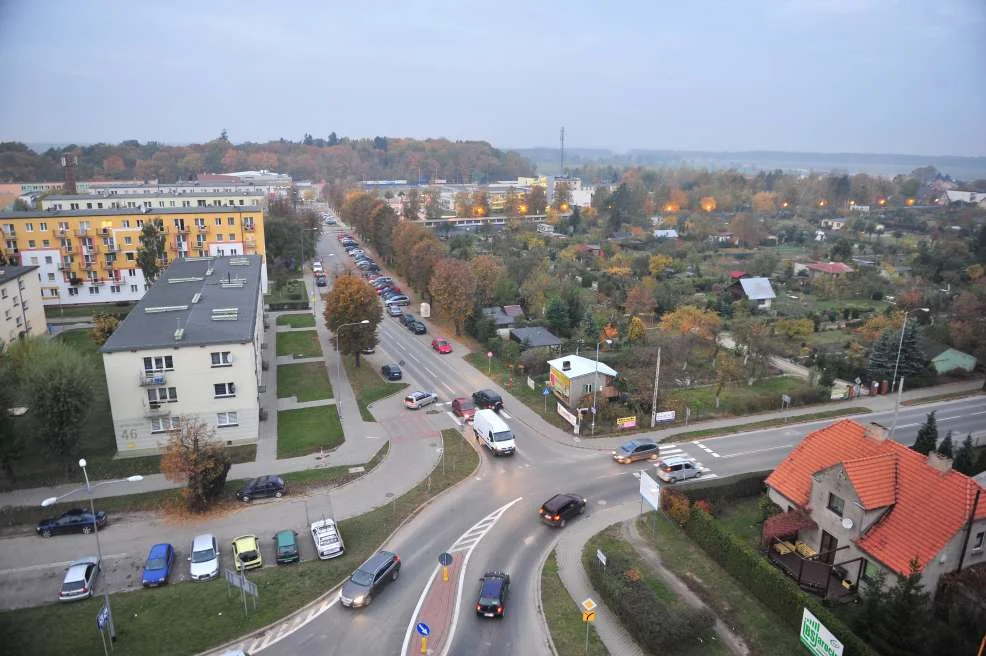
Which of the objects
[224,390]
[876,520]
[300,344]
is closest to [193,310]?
[224,390]

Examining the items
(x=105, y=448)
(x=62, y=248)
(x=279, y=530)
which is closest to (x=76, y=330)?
(x=62, y=248)

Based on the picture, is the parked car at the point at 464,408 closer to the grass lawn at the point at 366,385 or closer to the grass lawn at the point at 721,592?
the grass lawn at the point at 366,385

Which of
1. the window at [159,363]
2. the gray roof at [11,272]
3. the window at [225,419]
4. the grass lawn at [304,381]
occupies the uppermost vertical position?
the gray roof at [11,272]

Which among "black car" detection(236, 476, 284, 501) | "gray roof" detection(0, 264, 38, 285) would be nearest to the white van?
"black car" detection(236, 476, 284, 501)

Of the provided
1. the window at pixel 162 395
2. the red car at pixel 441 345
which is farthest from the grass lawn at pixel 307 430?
the red car at pixel 441 345

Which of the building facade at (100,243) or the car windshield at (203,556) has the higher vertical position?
the building facade at (100,243)
